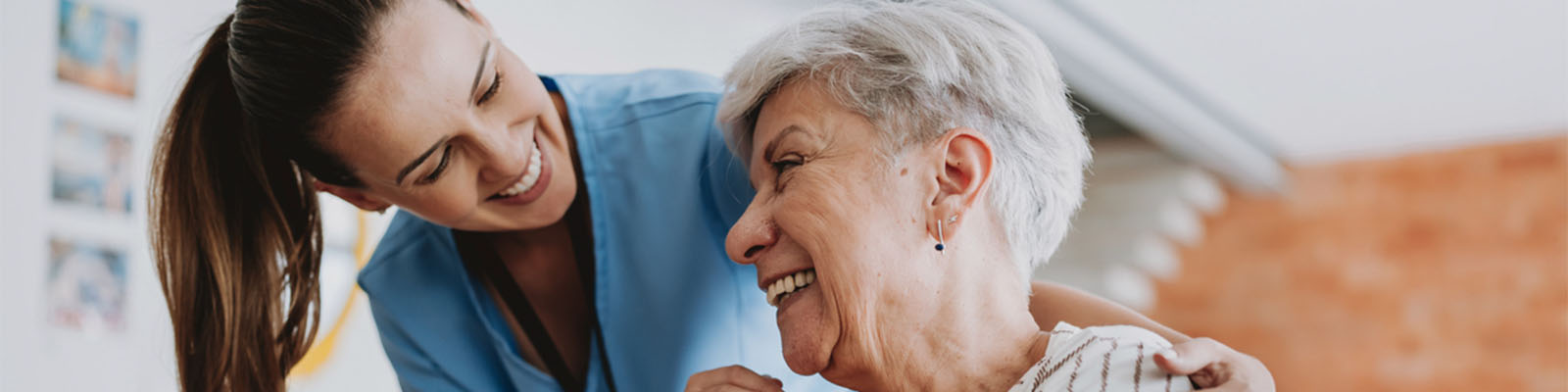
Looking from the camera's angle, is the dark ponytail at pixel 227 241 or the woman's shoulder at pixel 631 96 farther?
the woman's shoulder at pixel 631 96

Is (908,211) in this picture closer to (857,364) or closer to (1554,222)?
(857,364)

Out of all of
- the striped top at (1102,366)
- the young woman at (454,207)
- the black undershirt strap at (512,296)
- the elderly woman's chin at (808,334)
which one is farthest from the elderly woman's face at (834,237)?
the black undershirt strap at (512,296)

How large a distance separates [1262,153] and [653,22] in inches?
148

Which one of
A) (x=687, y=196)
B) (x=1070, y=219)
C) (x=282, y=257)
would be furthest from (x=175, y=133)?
(x=1070, y=219)

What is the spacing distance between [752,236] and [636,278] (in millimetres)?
347

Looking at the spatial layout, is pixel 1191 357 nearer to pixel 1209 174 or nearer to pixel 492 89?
pixel 492 89

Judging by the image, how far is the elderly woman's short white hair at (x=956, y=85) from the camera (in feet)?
4.66

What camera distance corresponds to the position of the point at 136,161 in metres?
2.35

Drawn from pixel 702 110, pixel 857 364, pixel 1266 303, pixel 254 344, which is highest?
pixel 702 110

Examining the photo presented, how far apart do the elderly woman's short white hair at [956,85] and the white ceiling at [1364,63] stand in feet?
6.91

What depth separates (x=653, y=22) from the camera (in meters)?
3.04

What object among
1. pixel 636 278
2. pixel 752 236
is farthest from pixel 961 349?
pixel 636 278

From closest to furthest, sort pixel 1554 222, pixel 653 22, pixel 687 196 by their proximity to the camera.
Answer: pixel 687 196
pixel 653 22
pixel 1554 222

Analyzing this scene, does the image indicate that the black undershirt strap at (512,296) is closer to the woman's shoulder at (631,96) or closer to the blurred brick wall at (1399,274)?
the woman's shoulder at (631,96)
